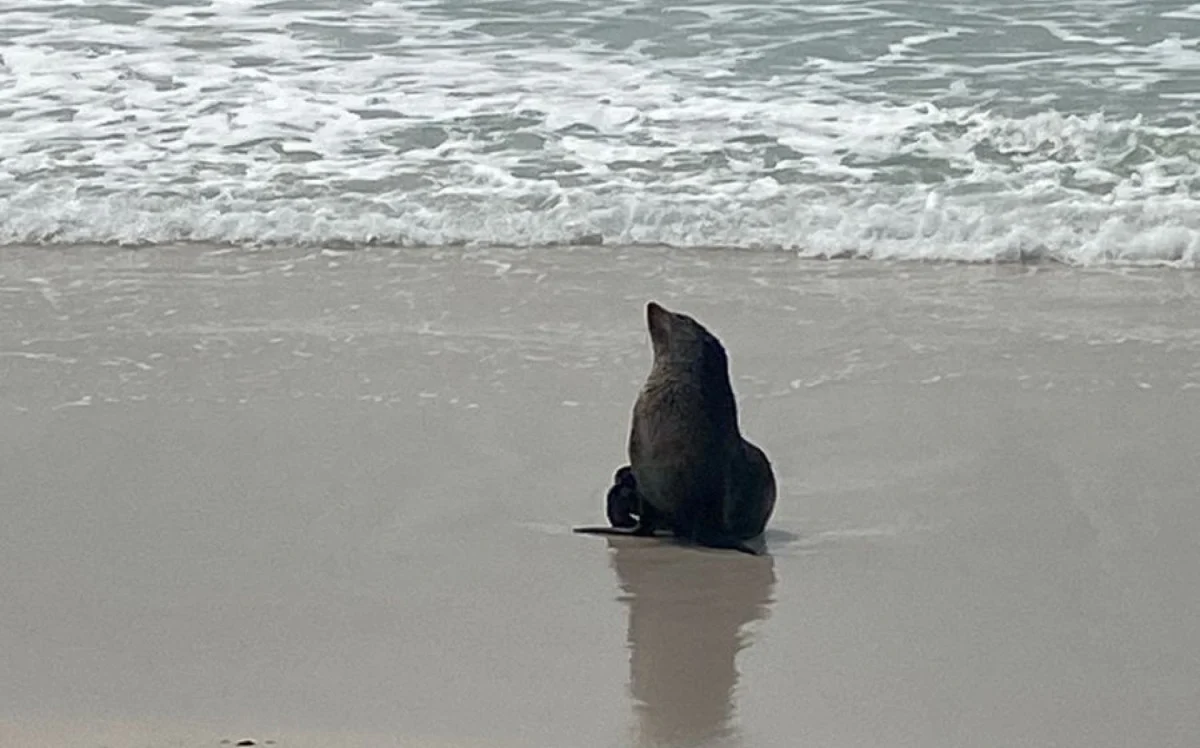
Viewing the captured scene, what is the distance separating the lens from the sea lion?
4488 millimetres

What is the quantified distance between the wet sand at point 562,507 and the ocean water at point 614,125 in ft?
1.11

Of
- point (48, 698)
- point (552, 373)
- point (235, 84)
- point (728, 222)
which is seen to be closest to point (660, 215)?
point (728, 222)

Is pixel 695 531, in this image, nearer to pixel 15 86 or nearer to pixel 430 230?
pixel 430 230

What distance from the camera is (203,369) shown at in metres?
5.85

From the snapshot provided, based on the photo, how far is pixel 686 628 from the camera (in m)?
4.02

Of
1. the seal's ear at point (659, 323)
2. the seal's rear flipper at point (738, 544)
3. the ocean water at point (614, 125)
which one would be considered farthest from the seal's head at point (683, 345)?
the ocean water at point (614, 125)

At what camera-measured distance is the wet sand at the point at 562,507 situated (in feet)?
12.0

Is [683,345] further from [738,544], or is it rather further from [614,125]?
[614,125]

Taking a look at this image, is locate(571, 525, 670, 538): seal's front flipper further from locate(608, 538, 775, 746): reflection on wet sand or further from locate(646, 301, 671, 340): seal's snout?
locate(646, 301, 671, 340): seal's snout

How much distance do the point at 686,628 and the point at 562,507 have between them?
2.80 ft

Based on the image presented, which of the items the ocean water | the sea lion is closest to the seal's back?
the sea lion

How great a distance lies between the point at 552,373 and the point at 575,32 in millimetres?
4918

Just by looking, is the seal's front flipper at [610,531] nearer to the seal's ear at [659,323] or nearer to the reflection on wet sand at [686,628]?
the reflection on wet sand at [686,628]

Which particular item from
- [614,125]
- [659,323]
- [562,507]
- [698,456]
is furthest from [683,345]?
[614,125]
